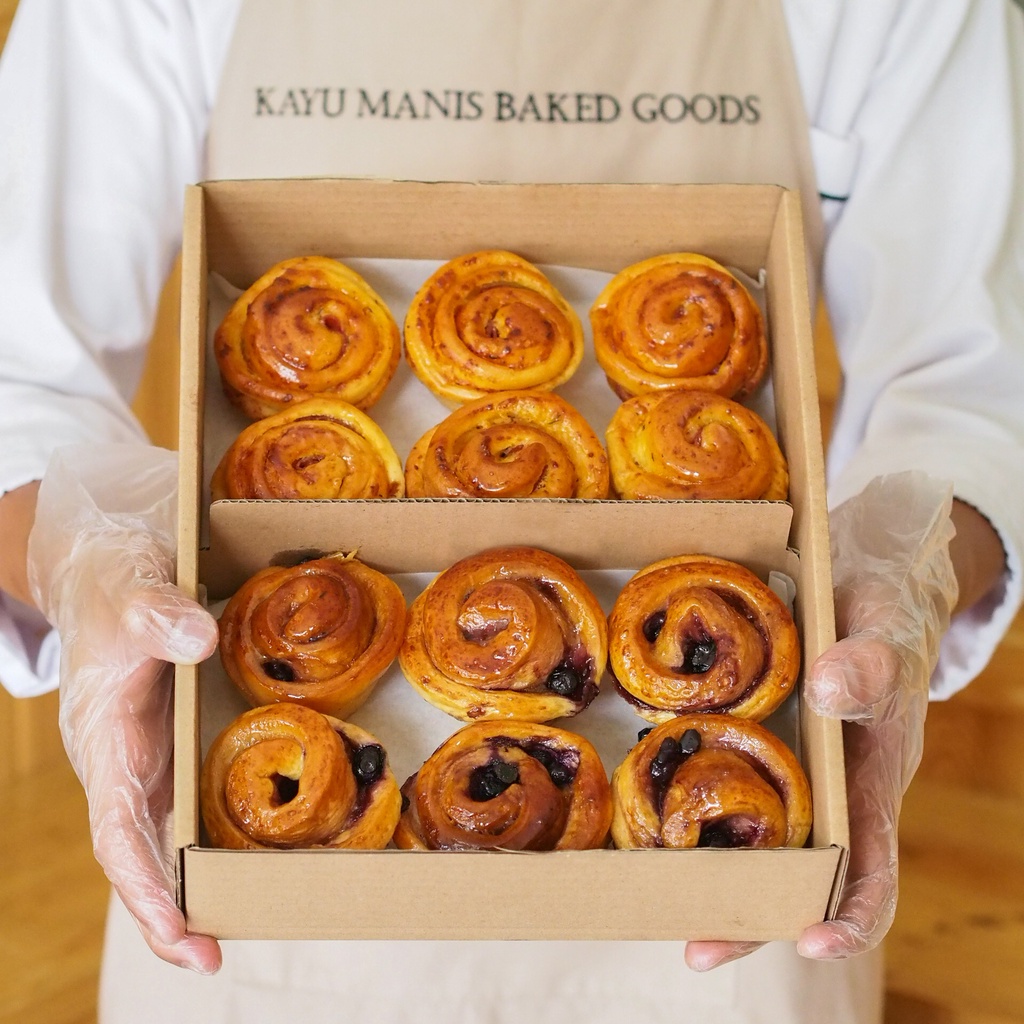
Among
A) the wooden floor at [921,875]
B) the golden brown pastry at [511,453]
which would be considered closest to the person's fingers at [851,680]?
the golden brown pastry at [511,453]

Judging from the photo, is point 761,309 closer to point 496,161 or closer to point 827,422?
point 496,161

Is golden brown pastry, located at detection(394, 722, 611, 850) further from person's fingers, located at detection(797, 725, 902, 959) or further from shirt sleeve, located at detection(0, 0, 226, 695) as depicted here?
shirt sleeve, located at detection(0, 0, 226, 695)

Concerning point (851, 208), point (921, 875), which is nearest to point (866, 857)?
point (851, 208)

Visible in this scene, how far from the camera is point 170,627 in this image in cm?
108

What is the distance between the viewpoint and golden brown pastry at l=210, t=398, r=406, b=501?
4.36 ft

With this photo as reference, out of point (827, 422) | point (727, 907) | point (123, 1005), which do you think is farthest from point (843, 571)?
point (827, 422)

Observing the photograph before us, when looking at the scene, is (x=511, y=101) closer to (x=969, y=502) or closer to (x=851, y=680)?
(x=969, y=502)

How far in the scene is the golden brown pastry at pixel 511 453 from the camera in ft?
4.33

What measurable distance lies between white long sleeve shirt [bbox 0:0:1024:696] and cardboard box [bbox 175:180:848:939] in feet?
0.80

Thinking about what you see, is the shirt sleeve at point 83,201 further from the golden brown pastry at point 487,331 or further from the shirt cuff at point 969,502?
the shirt cuff at point 969,502

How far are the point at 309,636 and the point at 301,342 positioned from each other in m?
0.39

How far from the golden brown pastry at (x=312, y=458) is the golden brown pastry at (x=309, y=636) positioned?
0.34 ft

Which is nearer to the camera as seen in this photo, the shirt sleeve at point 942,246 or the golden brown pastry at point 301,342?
the golden brown pastry at point 301,342

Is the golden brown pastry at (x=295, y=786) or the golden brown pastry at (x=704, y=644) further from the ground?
the golden brown pastry at (x=704, y=644)
